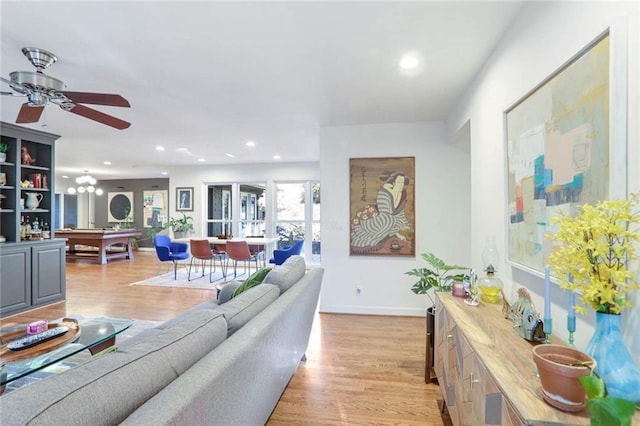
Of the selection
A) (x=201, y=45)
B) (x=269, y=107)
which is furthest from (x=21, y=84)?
(x=269, y=107)

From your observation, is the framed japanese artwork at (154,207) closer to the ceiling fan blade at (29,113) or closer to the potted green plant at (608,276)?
the ceiling fan blade at (29,113)

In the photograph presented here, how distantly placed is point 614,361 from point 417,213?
301cm

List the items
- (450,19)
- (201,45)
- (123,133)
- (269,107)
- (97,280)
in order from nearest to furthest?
(450,19) < (201,45) < (269,107) < (123,133) < (97,280)

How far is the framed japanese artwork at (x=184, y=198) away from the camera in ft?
25.6

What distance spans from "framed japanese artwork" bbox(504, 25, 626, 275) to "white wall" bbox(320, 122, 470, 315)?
1.96 meters

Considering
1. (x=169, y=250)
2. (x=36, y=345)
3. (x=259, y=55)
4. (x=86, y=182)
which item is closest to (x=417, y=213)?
(x=259, y=55)

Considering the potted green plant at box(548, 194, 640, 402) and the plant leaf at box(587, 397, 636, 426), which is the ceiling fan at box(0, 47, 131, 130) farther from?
the plant leaf at box(587, 397, 636, 426)

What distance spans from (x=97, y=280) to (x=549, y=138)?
7191 millimetres

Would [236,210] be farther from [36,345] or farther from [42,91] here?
[36,345]

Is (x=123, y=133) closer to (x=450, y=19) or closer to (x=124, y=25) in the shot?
(x=124, y=25)

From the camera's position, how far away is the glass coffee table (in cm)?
176

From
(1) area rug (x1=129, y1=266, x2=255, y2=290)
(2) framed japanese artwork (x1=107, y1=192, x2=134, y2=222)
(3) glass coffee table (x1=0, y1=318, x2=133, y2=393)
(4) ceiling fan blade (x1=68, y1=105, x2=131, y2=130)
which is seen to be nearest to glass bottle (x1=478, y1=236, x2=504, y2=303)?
(3) glass coffee table (x1=0, y1=318, x2=133, y2=393)

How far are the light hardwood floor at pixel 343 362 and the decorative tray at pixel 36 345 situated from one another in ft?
4.83

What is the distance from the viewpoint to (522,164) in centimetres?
167
